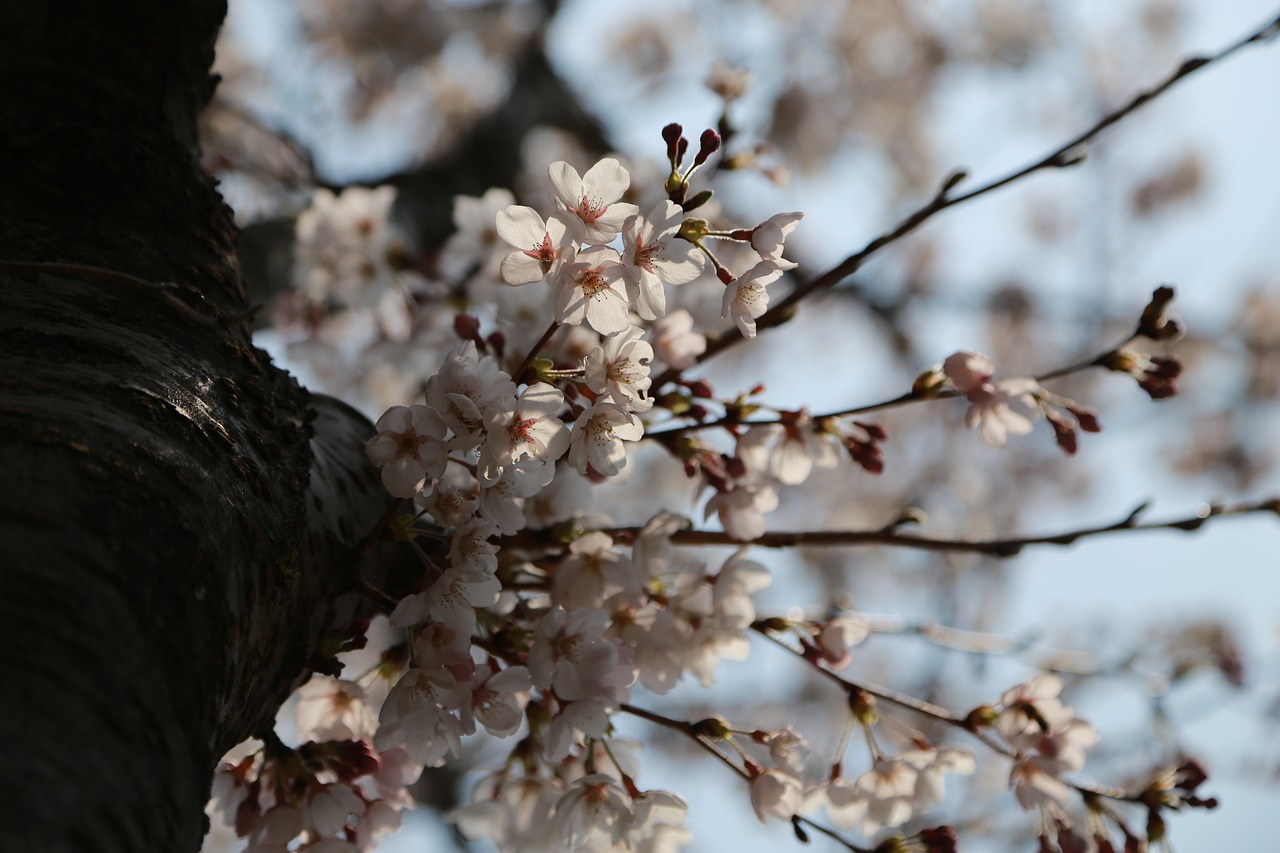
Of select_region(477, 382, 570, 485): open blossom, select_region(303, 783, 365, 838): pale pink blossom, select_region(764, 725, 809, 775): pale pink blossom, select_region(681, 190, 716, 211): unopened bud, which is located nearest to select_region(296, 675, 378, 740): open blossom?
select_region(303, 783, 365, 838): pale pink blossom

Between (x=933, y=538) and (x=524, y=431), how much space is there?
63cm

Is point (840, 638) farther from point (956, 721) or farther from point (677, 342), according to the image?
point (677, 342)

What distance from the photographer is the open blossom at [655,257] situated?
94 centimetres

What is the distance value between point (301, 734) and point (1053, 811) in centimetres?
101

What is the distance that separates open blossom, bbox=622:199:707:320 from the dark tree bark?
0.41m

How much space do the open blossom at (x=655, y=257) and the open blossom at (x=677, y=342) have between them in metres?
0.32

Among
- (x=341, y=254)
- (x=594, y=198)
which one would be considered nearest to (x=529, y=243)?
(x=594, y=198)

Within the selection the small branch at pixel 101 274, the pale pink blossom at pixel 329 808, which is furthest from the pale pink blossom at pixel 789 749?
the small branch at pixel 101 274

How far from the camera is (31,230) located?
956mm

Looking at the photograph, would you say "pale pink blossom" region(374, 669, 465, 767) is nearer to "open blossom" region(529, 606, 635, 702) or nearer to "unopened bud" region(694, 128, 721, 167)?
"open blossom" region(529, 606, 635, 702)

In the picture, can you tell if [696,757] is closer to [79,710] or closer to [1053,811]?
[1053,811]

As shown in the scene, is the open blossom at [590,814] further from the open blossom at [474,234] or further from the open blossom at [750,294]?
the open blossom at [474,234]

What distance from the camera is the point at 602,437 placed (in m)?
1.06

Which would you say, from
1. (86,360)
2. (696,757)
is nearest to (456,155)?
(86,360)
